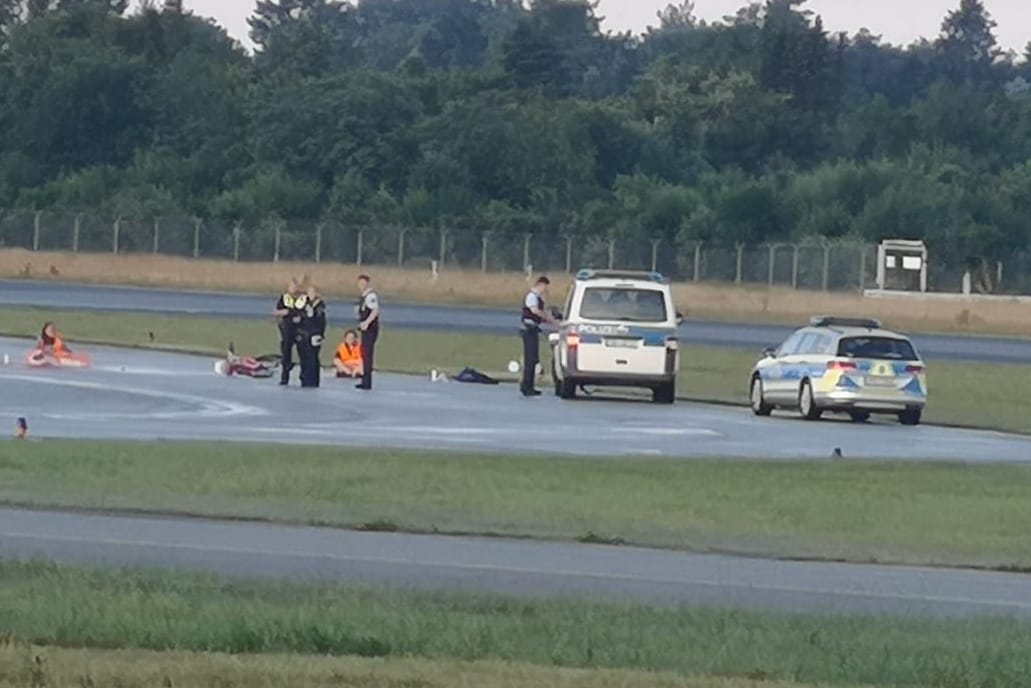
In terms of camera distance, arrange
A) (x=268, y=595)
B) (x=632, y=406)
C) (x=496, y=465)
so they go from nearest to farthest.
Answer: (x=268, y=595) < (x=496, y=465) < (x=632, y=406)

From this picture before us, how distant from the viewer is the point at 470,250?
83.9 metres

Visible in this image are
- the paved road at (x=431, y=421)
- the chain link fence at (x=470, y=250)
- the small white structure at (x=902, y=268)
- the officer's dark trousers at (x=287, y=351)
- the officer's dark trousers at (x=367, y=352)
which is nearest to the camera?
the paved road at (x=431, y=421)

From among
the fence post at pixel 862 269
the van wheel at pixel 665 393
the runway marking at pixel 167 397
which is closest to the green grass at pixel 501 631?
the runway marking at pixel 167 397

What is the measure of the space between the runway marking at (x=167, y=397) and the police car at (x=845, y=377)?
8222 mm

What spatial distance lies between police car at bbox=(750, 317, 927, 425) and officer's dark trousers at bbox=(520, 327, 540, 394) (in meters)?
3.32

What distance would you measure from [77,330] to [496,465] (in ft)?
98.8

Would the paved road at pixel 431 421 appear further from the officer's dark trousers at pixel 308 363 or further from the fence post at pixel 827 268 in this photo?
the fence post at pixel 827 268

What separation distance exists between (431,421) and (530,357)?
19.7 ft

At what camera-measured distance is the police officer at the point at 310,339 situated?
36.7 metres

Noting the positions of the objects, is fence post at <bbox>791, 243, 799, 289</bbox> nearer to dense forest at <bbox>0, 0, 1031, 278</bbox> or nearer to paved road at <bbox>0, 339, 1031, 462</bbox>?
dense forest at <bbox>0, 0, 1031, 278</bbox>

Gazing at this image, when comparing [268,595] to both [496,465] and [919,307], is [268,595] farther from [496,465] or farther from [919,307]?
[919,307]

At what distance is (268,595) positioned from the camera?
14.1 m

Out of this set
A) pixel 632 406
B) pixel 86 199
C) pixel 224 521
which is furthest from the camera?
pixel 86 199

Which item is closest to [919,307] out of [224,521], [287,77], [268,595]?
[287,77]
